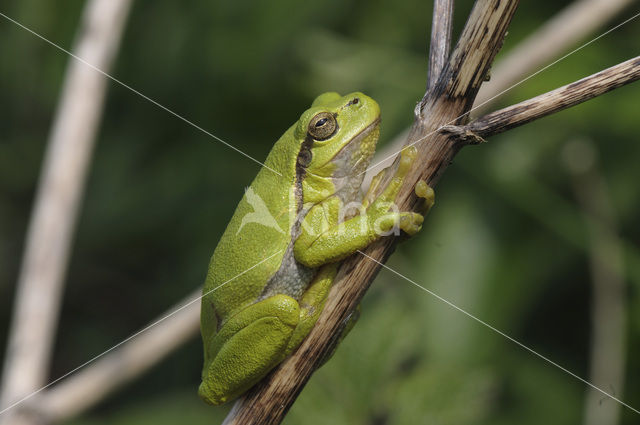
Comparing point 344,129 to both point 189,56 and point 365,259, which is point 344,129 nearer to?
point 365,259

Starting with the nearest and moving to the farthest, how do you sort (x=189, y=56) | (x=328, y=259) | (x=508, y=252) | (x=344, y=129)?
(x=328, y=259), (x=344, y=129), (x=508, y=252), (x=189, y=56)

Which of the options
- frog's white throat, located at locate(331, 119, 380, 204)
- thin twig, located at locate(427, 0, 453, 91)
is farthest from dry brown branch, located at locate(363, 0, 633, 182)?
thin twig, located at locate(427, 0, 453, 91)

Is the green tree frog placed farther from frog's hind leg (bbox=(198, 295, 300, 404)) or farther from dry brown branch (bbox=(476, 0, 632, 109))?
dry brown branch (bbox=(476, 0, 632, 109))

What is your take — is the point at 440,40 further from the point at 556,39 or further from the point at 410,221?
the point at 556,39

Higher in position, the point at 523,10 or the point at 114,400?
the point at 523,10

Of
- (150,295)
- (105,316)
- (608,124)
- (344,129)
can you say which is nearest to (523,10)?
(608,124)

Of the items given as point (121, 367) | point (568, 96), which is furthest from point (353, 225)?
point (121, 367)

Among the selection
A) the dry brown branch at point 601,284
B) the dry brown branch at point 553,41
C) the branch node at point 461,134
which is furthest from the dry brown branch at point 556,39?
the branch node at point 461,134

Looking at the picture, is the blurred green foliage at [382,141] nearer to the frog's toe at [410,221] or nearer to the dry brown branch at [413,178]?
the dry brown branch at [413,178]
